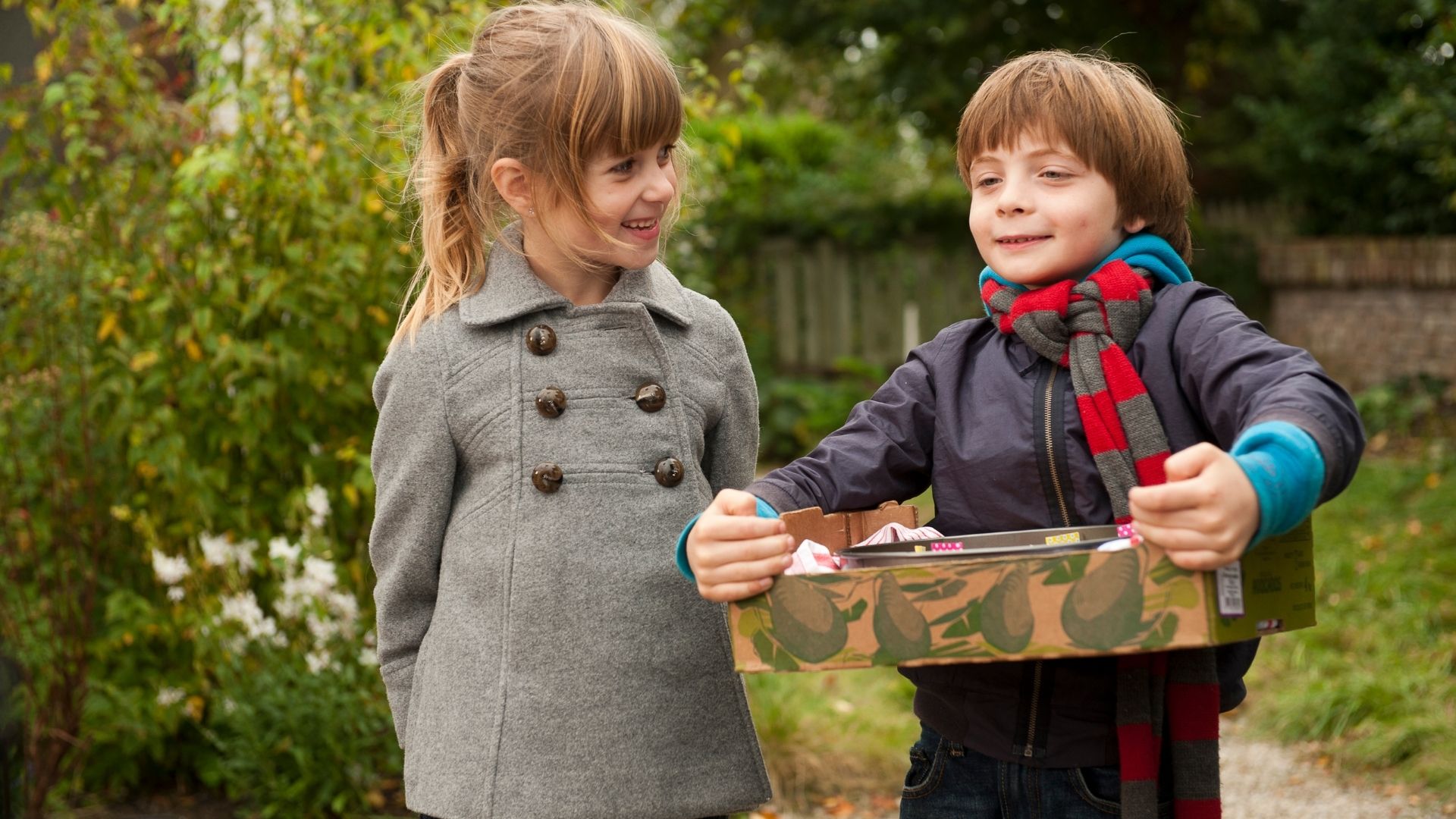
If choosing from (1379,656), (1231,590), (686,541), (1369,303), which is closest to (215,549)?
(686,541)

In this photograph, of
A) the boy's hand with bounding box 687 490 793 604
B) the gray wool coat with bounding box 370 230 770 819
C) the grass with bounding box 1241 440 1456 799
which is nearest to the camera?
the boy's hand with bounding box 687 490 793 604

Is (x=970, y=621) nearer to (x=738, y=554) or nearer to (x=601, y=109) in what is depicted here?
(x=738, y=554)

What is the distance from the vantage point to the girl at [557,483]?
78.5 inches

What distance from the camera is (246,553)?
12.2 feet

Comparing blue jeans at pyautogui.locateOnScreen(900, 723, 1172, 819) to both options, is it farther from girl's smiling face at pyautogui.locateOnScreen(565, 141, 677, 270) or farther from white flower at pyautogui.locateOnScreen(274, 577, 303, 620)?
white flower at pyautogui.locateOnScreen(274, 577, 303, 620)

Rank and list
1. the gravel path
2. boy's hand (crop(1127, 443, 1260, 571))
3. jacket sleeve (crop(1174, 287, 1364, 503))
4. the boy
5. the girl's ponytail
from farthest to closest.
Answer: the gravel path < the girl's ponytail < the boy < jacket sleeve (crop(1174, 287, 1364, 503)) < boy's hand (crop(1127, 443, 1260, 571))

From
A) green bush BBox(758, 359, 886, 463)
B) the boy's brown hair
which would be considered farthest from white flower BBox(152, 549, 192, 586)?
green bush BBox(758, 359, 886, 463)

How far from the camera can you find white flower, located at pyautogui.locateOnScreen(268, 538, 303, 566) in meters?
3.61

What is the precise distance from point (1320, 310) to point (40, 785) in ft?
31.0

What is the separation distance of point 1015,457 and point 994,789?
0.44 meters

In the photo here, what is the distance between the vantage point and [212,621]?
3697mm

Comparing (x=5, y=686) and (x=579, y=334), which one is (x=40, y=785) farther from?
(x=579, y=334)

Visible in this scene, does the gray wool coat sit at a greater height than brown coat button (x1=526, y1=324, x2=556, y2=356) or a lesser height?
lesser

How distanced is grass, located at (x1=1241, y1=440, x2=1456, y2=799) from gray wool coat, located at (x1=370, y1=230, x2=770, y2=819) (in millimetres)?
2914
